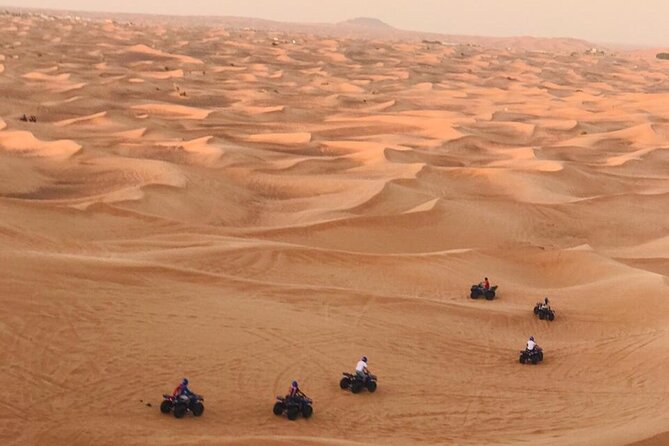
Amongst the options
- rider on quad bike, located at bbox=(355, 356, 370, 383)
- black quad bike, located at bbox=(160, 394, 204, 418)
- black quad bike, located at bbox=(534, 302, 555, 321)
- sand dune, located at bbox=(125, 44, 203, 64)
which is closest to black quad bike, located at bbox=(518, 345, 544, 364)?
black quad bike, located at bbox=(534, 302, 555, 321)

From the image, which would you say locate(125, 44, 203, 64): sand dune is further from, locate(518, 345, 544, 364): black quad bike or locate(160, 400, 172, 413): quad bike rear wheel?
locate(160, 400, 172, 413): quad bike rear wheel

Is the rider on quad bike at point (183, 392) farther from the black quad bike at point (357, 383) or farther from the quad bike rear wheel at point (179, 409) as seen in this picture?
the black quad bike at point (357, 383)

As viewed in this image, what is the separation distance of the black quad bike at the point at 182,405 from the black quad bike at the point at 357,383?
1.99 meters

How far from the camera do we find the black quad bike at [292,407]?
28.9ft

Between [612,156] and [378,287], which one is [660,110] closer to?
[612,156]

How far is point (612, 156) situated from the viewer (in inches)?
1257

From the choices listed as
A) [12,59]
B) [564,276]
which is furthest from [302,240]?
[12,59]

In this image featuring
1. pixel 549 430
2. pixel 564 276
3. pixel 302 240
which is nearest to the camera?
pixel 549 430

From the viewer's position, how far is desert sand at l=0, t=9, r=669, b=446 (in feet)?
30.1

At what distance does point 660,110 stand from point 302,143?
2379 cm

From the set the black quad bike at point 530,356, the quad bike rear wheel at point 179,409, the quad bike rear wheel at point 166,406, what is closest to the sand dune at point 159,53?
the black quad bike at point 530,356

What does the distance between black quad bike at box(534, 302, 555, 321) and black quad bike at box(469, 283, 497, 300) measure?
105 centimetres

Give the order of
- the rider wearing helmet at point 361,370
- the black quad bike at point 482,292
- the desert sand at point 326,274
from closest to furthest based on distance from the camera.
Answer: the desert sand at point 326,274 → the rider wearing helmet at point 361,370 → the black quad bike at point 482,292

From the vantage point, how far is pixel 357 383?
990 centimetres
